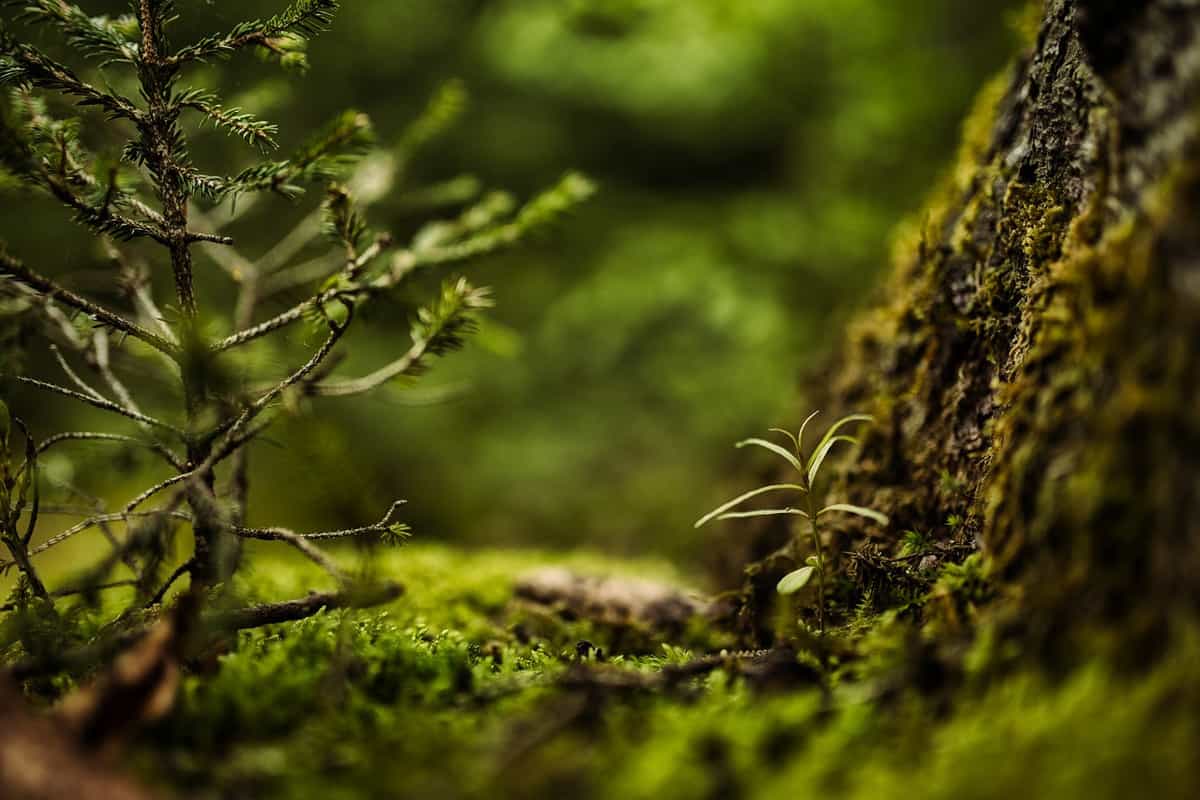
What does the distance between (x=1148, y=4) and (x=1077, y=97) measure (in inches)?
19.0

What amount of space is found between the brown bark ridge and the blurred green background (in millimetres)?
2438

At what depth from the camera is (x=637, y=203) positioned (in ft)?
17.7

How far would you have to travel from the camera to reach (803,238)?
16.2ft

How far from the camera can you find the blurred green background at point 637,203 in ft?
15.7

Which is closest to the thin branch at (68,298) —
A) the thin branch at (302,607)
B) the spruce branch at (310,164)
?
the spruce branch at (310,164)

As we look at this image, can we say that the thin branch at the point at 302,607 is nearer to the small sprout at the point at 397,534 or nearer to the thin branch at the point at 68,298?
the small sprout at the point at 397,534

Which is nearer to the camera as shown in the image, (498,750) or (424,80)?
(498,750)

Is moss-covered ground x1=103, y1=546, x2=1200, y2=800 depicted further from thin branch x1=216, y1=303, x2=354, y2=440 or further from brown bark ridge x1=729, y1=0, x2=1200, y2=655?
thin branch x1=216, y1=303, x2=354, y2=440

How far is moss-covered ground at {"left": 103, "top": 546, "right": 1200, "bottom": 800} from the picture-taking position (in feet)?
2.83

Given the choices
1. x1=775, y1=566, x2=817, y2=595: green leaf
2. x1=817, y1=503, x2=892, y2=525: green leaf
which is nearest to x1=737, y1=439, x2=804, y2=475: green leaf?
x1=817, y1=503, x2=892, y2=525: green leaf

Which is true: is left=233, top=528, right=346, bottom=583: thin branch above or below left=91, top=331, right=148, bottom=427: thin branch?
below

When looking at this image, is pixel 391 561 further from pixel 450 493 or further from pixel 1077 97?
pixel 450 493

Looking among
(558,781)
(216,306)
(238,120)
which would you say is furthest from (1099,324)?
(216,306)

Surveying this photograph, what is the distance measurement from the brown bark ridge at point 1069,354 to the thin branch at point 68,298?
5.07 ft
